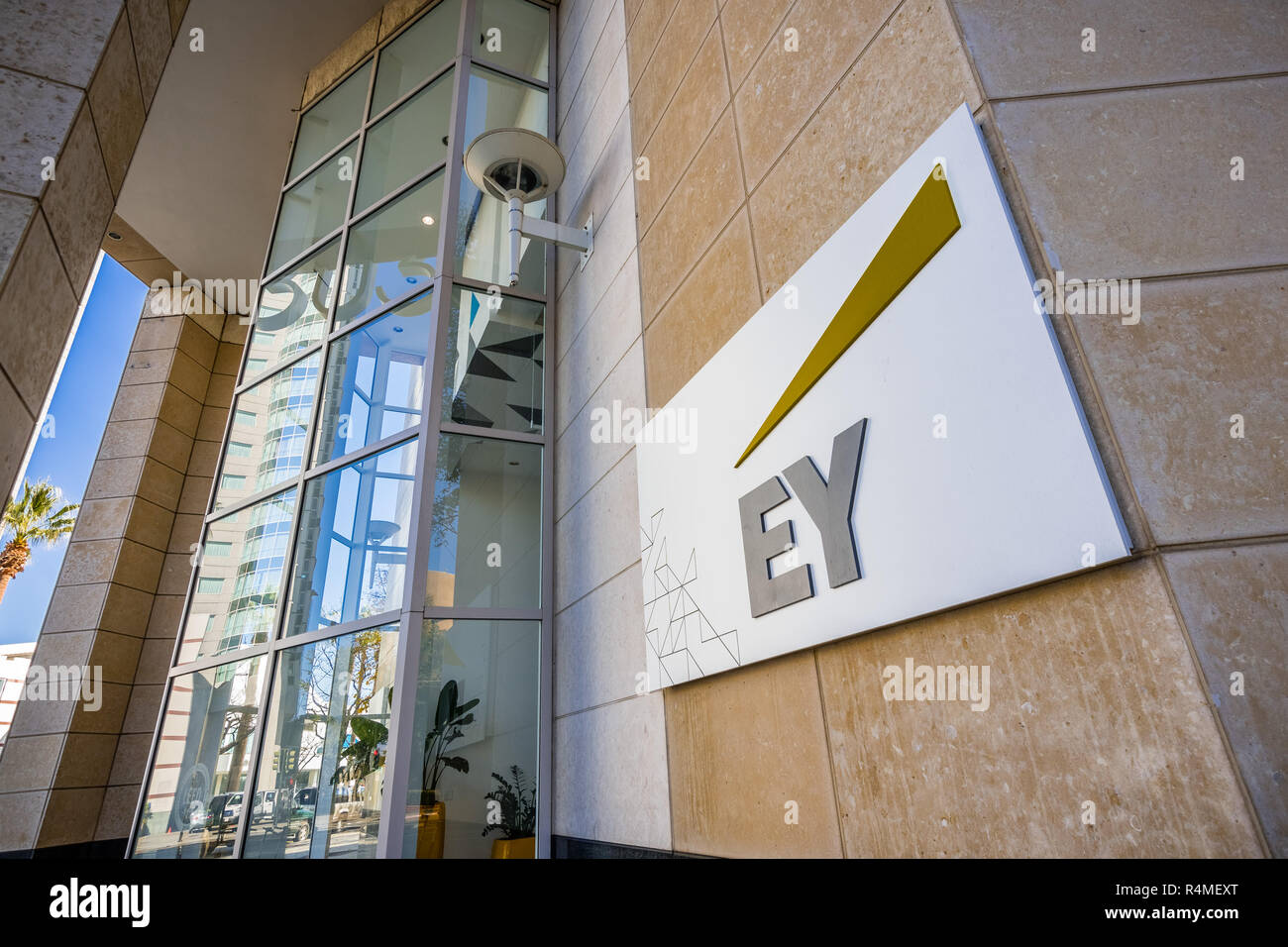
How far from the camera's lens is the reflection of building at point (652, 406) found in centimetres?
121

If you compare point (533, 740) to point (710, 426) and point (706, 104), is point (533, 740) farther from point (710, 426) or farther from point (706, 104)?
point (706, 104)

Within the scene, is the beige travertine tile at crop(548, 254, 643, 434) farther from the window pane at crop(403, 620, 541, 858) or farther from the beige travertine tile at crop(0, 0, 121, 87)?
the beige travertine tile at crop(0, 0, 121, 87)

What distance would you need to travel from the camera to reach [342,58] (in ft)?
21.7

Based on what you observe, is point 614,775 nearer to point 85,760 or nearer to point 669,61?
point 669,61

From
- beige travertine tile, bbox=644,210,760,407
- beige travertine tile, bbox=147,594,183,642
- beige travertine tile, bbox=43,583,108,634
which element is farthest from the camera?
beige travertine tile, bbox=147,594,183,642

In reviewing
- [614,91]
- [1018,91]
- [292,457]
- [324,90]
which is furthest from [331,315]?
[1018,91]

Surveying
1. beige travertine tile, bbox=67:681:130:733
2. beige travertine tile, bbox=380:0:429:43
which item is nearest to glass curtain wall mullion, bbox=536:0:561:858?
beige travertine tile, bbox=380:0:429:43

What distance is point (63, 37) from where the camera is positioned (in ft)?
6.30

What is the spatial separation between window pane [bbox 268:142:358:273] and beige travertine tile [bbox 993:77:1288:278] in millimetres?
5525

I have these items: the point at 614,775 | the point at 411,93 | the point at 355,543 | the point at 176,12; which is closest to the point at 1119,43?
the point at 614,775

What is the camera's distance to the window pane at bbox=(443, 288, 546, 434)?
4.39 metres

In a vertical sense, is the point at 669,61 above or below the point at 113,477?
below

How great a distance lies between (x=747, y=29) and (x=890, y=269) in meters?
1.64

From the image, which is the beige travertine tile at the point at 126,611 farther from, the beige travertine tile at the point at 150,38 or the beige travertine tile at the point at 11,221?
the beige travertine tile at the point at 11,221
